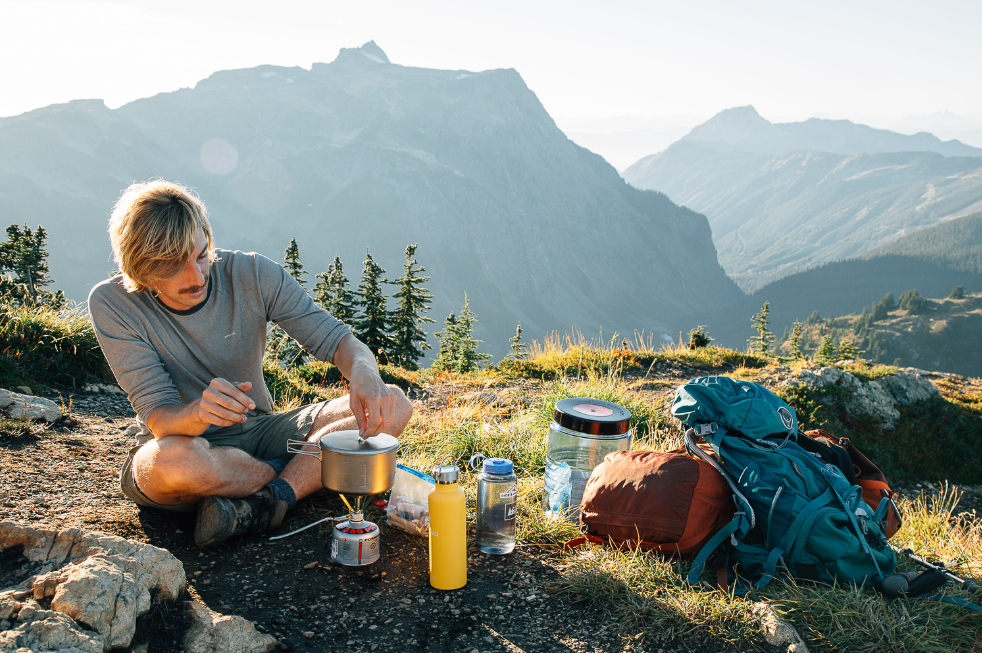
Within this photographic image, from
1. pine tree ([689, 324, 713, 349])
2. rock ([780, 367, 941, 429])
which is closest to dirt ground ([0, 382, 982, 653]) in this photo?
rock ([780, 367, 941, 429])

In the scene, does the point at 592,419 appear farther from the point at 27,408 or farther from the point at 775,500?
the point at 27,408

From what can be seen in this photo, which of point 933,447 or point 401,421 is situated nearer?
point 401,421

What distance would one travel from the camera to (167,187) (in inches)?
113

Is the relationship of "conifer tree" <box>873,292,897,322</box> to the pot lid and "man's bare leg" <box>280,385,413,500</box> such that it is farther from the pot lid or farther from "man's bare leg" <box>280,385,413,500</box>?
the pot lid

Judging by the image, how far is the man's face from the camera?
2881 millimetres

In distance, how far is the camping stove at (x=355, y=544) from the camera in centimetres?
292

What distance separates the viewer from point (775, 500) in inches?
113

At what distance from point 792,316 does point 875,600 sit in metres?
193

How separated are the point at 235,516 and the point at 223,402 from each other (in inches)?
28.9

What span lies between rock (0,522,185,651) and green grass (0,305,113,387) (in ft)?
13.6

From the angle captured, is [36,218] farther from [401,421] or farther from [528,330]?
[401,421]

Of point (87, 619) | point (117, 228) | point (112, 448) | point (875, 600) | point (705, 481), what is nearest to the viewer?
point (87, 619)

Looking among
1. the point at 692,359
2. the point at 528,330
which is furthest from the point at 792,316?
the point at 692,359

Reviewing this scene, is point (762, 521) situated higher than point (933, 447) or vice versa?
point (762, 521)
